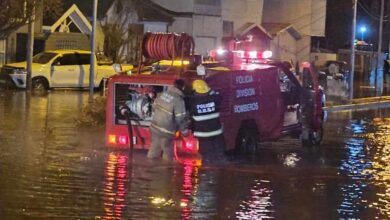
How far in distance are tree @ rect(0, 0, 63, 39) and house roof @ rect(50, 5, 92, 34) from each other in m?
8.29

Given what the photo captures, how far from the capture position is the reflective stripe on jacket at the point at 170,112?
11.4 metres

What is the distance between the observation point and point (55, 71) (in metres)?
29.1

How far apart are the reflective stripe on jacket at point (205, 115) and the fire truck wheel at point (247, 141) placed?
142cm

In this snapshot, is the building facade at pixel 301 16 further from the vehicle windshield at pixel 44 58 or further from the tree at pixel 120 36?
the vehicle windshield at pixel 44 58

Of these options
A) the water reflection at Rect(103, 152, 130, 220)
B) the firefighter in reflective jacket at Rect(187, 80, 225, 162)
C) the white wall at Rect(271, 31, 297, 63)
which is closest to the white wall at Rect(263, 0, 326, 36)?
the white wall at Rect(271, 31, 297, 63)

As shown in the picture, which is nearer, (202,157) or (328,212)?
(328,212)

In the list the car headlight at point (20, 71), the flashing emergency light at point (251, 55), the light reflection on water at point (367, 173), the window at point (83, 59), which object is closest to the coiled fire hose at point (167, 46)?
the flashing emergency light at point (251, 55)

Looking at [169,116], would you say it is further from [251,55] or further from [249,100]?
[251,55]

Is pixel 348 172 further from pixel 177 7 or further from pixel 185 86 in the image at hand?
pixel 177 7

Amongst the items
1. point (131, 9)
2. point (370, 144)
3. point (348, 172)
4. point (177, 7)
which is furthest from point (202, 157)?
point (177, 7)

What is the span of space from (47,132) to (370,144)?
21.8 feet

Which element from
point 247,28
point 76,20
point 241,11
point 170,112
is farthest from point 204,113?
point 241,11

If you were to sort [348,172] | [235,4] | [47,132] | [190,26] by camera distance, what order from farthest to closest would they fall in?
[235,4] < [190,26] < [47,132] < [348,172]

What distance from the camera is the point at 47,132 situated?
1557 centimetres
